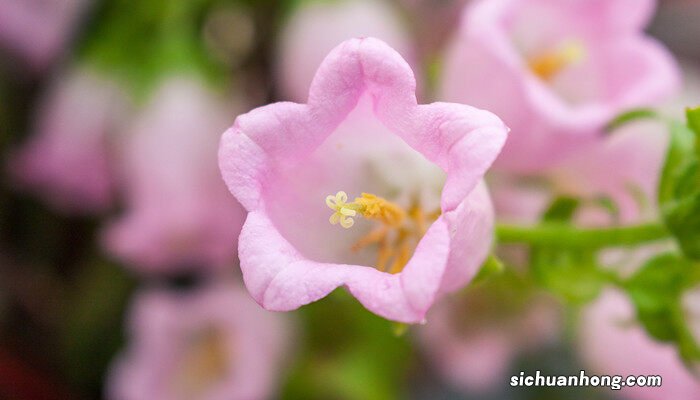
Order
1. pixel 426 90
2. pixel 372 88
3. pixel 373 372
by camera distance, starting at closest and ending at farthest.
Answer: pixel 372 88 < pixel 426 90 < pixel 373 372

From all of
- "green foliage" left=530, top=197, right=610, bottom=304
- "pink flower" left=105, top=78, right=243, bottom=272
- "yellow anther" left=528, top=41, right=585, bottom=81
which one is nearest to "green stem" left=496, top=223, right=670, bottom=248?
"green foliage" left=530, top=197, right=610, bottom=304

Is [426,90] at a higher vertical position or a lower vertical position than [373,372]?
higher

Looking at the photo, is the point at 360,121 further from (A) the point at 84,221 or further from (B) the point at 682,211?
(A) the point at 84,221

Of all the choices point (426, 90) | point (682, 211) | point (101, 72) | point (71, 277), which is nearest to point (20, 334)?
Answer: point (71, 277)

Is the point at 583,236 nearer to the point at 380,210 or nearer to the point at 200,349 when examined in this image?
the point at 380,210

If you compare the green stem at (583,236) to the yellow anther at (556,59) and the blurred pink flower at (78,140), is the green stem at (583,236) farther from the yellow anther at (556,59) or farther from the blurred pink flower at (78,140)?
the blurred pink flower at (78,140)

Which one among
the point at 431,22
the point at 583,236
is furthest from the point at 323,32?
the point at 583,236
